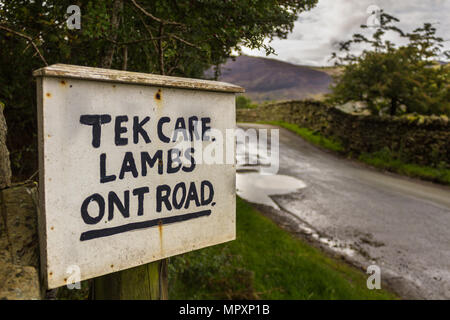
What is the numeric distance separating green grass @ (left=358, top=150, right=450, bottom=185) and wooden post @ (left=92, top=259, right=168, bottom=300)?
9730 millimetres

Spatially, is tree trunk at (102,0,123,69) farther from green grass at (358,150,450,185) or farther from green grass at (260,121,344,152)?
green grass at (260,121,344,152)

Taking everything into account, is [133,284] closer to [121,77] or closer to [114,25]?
[121,77]

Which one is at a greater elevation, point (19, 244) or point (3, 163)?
point (3, 163)

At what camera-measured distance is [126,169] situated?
3.89 ft

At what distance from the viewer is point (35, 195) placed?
1306 mm

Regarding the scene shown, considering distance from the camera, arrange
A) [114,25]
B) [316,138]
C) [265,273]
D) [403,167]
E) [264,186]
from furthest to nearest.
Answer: [316,138] → [403,167] → [264,186] → [265,273] → [114,25]

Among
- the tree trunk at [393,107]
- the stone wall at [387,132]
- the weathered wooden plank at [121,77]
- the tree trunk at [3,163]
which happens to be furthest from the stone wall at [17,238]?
the tree trunk at [393,107]

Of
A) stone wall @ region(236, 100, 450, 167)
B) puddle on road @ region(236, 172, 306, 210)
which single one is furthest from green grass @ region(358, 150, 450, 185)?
puddle on road @ region(236, 172, 306, 210)

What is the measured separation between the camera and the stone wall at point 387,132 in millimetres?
10211

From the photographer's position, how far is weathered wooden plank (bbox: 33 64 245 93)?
1032mm

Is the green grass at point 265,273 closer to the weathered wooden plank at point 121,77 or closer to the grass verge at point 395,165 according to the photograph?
the weathered wooden plank at point 121,77

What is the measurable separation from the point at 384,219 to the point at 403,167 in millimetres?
5046

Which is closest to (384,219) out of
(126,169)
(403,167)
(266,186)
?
(266,186)

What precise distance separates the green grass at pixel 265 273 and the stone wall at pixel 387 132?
733 centimetres
